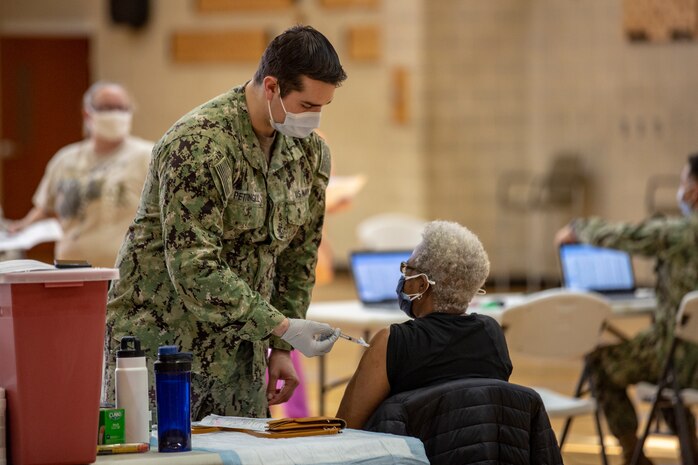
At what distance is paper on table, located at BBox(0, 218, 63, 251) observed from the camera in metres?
5.20

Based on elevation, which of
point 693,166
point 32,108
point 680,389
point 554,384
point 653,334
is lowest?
point 554,384

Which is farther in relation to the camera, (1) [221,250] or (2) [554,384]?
(2) [554,384]

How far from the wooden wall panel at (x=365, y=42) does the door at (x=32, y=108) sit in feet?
9.21

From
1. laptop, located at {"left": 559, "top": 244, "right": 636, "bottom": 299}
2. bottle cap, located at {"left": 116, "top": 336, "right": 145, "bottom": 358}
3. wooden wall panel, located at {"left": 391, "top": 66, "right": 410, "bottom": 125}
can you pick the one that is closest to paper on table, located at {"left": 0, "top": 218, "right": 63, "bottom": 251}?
laptop, located at {"left": 559, "top": 244, "right": 636, "bottom": 299}

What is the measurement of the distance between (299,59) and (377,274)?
274 centimetres

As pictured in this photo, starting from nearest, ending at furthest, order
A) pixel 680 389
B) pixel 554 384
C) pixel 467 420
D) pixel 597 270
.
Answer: pixel 467 420
pixel 680 389
pixel 597 270
pixel 554 384

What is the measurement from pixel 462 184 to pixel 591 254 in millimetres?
5739

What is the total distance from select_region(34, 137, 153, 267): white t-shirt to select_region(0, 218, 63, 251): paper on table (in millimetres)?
69

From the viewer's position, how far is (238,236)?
2766 mm

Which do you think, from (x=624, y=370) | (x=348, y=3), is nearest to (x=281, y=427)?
(x=624, y=370)

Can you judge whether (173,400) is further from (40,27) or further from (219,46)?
(40,27)

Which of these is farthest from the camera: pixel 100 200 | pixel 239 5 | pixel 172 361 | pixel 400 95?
pixel 239 5

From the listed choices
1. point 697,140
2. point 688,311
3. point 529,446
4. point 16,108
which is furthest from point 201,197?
point 16,108

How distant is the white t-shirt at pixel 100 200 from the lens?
5.22 metres
